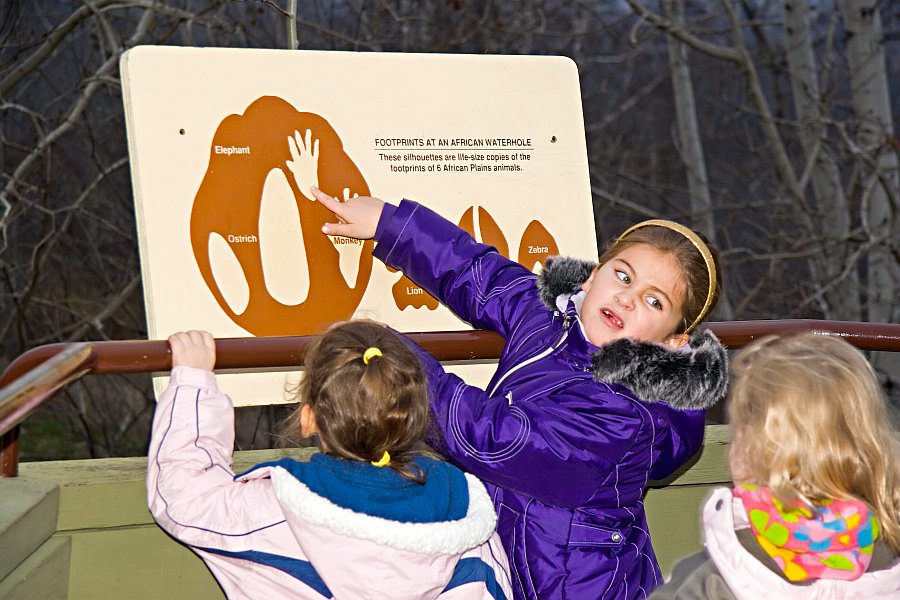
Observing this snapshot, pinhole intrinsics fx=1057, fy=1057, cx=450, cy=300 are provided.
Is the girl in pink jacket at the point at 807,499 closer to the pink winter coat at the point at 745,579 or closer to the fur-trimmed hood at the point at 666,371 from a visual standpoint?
the pink winter coat at the point at 745,579

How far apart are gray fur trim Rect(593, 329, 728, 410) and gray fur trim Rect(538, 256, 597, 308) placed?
254 millimetres

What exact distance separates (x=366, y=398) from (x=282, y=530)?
281 mm

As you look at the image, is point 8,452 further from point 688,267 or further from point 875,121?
point 875,121

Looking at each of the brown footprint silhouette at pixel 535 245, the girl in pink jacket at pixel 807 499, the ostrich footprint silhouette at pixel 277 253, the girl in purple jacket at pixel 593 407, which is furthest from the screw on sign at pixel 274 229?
the girl in pink jacket at pixel 807 499

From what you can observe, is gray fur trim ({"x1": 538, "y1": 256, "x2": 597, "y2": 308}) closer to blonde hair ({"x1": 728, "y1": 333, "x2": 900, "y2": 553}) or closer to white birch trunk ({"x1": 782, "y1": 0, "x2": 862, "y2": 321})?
blonde hair ({"x1": 728, "y1": 333, "x2": 900, "y2": 553})

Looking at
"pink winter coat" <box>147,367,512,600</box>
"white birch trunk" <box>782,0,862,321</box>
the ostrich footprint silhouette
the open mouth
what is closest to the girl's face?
the open mouth

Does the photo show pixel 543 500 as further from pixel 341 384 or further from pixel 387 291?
pixel 387 291

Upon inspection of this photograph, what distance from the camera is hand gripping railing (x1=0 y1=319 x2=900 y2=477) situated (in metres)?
1.78

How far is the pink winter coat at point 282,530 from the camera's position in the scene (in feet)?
5.74

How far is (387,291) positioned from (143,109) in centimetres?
78

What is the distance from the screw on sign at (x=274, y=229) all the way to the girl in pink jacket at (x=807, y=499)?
1.41 metres

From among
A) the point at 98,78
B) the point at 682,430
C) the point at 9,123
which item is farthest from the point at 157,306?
the point at 9,123

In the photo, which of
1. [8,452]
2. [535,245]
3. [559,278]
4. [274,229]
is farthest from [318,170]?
[8,452]

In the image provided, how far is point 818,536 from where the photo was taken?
1492mm
